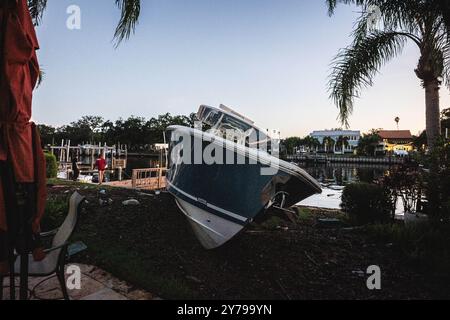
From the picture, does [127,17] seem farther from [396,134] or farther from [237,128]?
[396,134]

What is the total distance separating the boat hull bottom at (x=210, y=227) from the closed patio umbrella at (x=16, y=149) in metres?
2.89

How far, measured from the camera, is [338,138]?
356 feet

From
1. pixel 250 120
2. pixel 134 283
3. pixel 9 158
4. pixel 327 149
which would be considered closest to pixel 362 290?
pixel 134 283

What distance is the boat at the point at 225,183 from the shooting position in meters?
4.63

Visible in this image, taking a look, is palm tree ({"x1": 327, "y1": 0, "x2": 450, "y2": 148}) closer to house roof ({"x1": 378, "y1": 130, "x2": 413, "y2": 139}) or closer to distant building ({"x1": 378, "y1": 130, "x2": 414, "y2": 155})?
distant building ({"x1": 378, "y1": 130, "x2": 414, "y2": 155})

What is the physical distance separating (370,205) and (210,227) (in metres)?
5.32

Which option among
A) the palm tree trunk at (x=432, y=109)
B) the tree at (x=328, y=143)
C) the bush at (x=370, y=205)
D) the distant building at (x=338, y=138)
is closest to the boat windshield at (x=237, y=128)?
the bush at (x=370, y=205)

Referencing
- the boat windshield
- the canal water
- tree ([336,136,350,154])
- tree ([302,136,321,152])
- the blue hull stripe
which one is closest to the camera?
the blue hull stripe

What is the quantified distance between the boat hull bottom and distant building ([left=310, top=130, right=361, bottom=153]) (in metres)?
109

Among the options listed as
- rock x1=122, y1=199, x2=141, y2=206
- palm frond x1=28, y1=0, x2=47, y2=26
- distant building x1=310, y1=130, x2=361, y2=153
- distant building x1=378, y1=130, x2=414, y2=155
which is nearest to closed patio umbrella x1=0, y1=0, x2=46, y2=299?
rock x1=122, y1=199, x2=141, y2=206

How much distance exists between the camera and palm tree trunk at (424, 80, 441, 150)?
8.27 m

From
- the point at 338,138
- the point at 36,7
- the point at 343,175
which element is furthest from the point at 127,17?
the point at 338,138
